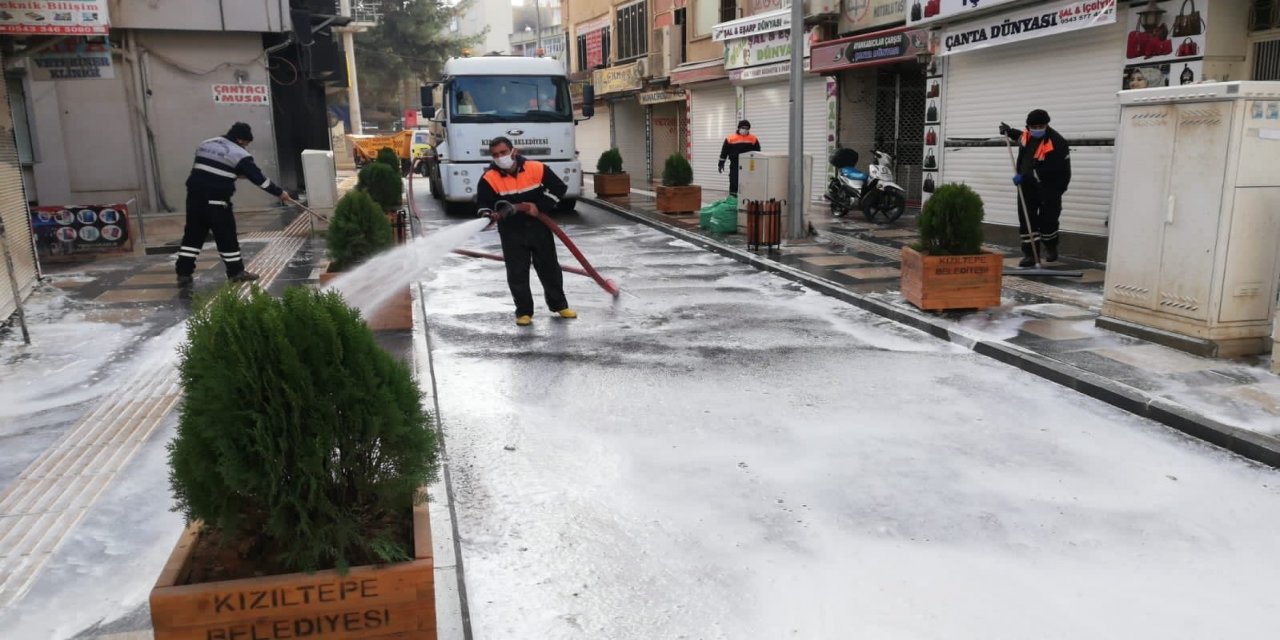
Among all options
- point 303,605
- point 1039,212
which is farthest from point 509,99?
point 303,605

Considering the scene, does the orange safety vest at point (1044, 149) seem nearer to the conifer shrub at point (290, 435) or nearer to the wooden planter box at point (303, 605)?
the conifer shrub at point (290, 435)

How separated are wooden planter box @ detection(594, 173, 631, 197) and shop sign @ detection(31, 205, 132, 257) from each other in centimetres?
1066

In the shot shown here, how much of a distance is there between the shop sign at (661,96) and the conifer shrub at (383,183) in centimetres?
1099

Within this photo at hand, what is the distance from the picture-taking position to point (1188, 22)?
9336mm

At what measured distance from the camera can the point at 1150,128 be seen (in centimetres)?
668

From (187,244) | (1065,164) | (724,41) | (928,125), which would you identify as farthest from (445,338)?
(724,41)

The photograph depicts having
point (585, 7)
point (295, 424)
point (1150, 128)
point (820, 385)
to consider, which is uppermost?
point (585, 7)

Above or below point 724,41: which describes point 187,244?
below

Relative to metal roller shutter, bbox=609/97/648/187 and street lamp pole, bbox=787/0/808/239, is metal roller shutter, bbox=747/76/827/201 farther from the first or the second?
metal roller shutter, bbox=609/97/648/187

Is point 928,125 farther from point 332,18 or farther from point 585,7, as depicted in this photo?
point 585,7

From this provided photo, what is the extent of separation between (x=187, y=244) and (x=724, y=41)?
14.0 m

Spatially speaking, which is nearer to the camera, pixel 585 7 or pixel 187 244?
pixel 187 244

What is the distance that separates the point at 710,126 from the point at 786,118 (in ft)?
14.8

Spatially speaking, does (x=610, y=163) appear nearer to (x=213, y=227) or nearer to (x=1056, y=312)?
(x=213, y=227)
